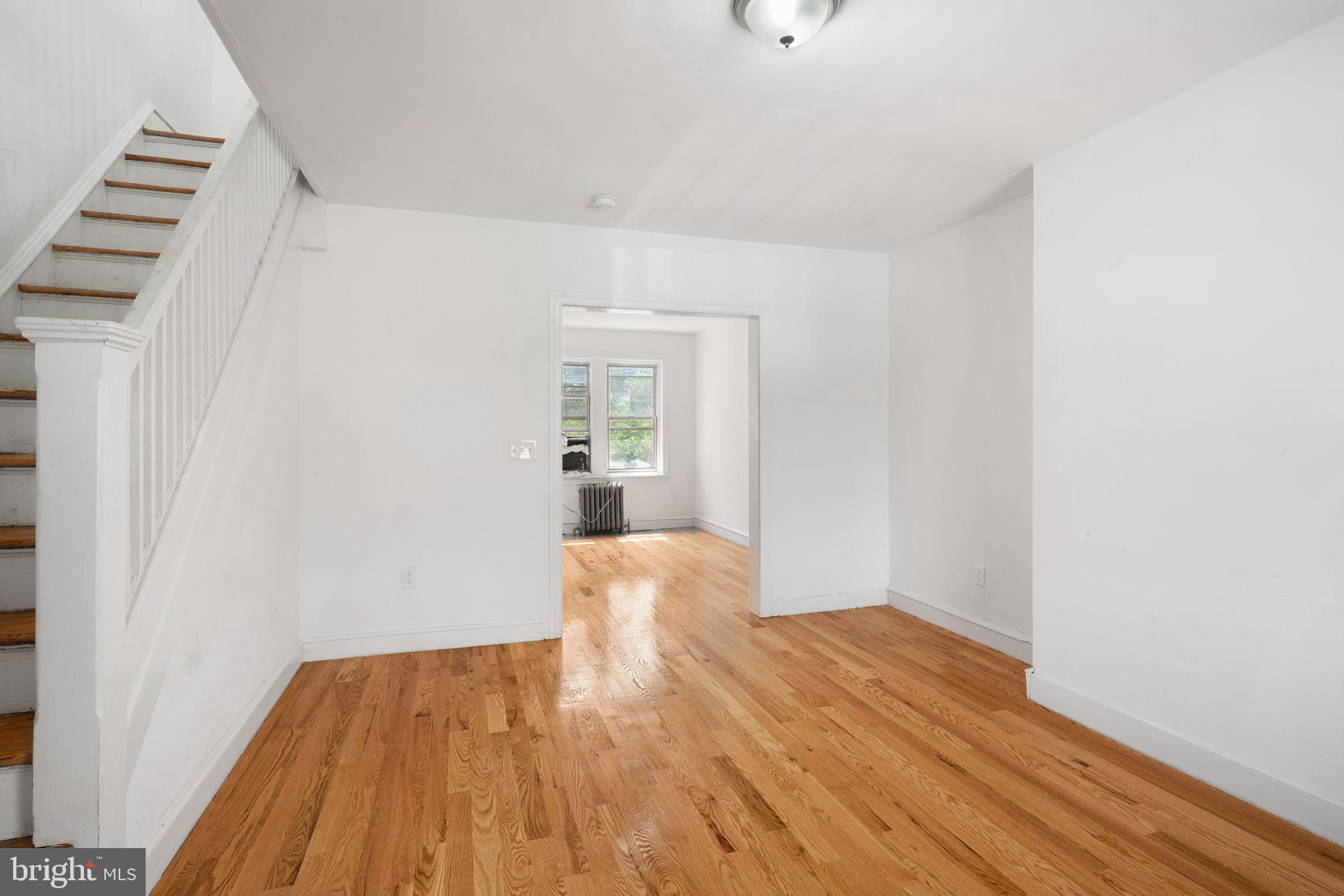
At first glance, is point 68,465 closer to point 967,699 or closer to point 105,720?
point 105,720

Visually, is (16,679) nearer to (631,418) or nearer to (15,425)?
(15,425)

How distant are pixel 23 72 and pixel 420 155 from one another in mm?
1504

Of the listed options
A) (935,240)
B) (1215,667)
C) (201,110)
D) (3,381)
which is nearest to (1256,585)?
(1215,667)

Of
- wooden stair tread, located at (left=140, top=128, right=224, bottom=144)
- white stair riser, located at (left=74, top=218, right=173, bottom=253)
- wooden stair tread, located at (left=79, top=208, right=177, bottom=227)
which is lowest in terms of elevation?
white stair riser, located at (left=74, top=218, right=173, bottom=253)

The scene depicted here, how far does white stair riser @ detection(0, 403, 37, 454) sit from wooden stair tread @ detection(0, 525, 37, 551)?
1.06ft

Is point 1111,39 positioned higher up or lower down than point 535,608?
higher up

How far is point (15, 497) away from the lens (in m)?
1.98

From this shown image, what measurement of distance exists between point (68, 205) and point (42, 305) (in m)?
0.60

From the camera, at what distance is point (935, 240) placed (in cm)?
394

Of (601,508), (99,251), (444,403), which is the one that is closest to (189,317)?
(99,251)

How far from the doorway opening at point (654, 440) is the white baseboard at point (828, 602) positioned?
1587 millimetres

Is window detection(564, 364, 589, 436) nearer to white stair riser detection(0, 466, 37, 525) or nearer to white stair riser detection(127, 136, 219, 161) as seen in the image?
white stair riser detection(127, 136, 219, 161)

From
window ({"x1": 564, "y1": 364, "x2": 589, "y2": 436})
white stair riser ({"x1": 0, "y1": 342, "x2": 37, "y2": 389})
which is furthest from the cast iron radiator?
white stair riser ({"x1": 0, "y1": 342, "x2": 37, "y2": 389})

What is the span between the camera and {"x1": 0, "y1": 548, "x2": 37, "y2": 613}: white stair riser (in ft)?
6.06
